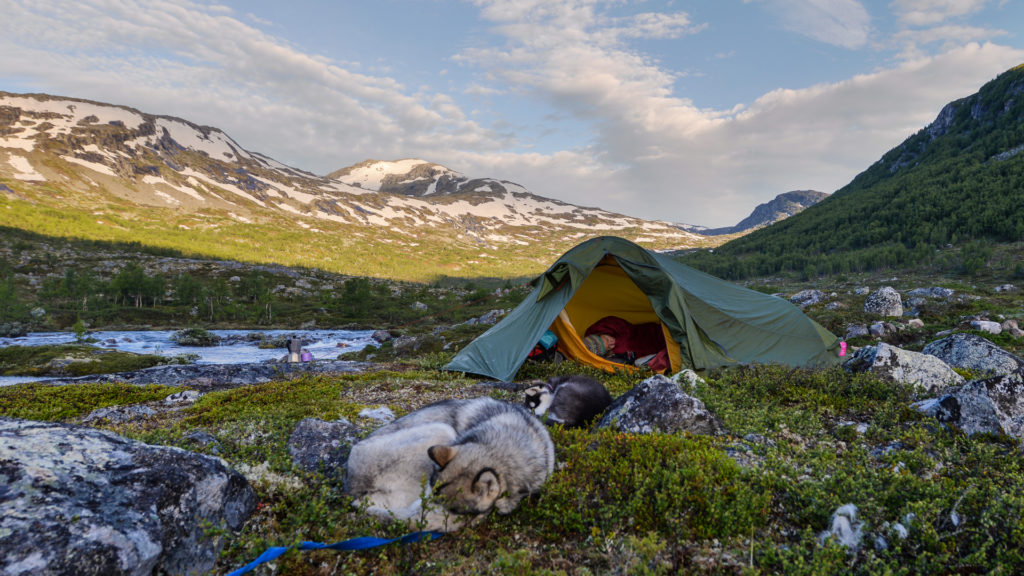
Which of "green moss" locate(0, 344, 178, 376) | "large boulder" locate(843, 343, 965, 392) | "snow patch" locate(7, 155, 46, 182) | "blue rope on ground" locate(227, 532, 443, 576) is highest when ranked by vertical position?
"snow patch" locate(7, 155, 46, 182)

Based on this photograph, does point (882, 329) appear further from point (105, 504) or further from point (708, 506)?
point (105, 504)

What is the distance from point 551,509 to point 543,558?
0.50 metres

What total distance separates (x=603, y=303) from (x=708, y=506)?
1125cm

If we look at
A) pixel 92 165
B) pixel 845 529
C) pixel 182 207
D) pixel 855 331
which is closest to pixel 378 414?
pixel 845 529

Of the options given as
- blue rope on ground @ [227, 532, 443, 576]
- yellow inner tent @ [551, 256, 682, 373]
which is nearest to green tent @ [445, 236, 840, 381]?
yellow inner tent @ [551, 256, 682, 373]

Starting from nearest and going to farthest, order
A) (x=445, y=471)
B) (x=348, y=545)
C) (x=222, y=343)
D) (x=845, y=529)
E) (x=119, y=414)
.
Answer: (x=348, y=545) → (x=845, y=529) → (x=445, y=471) → (x=119, y=414) → (x=222, y=343)

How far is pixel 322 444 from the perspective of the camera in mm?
4875

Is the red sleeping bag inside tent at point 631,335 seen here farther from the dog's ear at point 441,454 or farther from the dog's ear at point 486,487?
the dog's ear at point 441,454

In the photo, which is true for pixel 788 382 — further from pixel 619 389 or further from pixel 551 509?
pixel 551 509

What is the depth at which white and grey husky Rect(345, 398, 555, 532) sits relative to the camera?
3.51 metres

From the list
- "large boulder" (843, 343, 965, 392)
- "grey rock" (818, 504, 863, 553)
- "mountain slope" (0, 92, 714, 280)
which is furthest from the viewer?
"mountain slope" (0, 92, 714, 280)

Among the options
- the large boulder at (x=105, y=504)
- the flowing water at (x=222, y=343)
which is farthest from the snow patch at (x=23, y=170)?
the large boulder at (x=105, y=504)

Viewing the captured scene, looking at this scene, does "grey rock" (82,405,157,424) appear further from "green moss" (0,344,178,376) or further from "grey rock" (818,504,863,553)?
A: "green moss" (0,344,178,376)

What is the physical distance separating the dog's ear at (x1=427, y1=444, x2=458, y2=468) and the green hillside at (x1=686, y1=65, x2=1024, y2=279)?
166 ft
